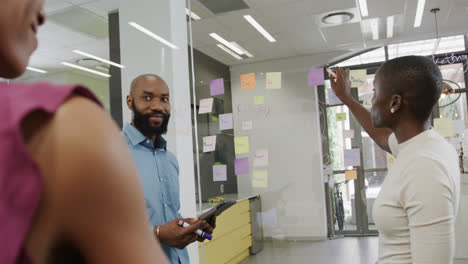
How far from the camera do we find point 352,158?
127 inches

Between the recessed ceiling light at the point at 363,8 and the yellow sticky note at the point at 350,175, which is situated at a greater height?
the recessed ceiling light at the point at 363,8

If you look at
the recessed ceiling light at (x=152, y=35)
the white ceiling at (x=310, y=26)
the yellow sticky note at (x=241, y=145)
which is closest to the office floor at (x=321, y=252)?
the yellow sticky note at (x=241, y=145)

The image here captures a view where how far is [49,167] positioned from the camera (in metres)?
0.27

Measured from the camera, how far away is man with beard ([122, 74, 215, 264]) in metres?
1.62

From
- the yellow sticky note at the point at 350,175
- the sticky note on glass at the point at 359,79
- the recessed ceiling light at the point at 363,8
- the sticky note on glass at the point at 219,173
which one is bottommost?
the yellow sticky note at the point at 350,175

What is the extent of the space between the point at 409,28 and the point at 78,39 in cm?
310

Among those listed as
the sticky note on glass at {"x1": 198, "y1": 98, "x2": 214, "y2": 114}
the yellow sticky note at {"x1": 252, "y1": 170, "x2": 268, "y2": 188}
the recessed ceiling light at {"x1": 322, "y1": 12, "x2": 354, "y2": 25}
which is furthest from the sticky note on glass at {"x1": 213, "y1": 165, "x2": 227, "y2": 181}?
the recessed ceiling light at {"x1": 322, "y1": 12, "x2": 354, "y2": 25}

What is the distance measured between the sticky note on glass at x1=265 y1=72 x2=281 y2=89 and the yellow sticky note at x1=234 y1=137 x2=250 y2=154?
1.65 feet

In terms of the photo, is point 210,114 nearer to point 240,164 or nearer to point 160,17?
point 240,164

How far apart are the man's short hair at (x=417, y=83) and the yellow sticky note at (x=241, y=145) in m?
2.17

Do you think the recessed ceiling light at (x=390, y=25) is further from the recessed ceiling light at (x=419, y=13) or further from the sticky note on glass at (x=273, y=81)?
the sticky note on glass at (x=273, y=81)

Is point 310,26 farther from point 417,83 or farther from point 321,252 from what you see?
point 417,83

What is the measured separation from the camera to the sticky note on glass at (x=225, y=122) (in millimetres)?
3439

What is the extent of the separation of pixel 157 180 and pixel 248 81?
6.03ft
